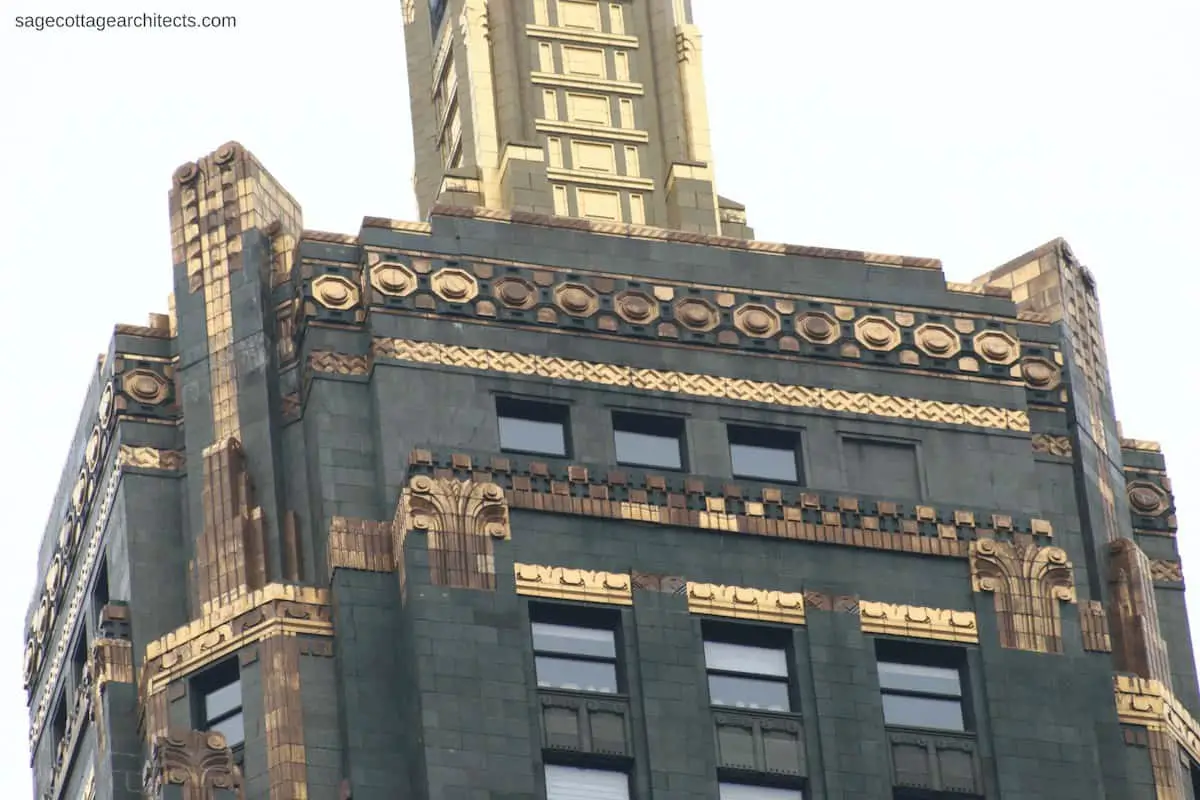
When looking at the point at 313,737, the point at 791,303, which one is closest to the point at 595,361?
the point at 791,303

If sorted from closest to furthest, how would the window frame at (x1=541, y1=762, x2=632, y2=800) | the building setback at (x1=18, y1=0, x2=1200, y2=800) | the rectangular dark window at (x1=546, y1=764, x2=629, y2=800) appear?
the rectangular dark window at (x1=546, y1=764, x2=629, y2=800) → the window frame at (x1=541, y1=762, x2=632, y2=800) → the building setback at (x1=18, y1=0, x2=1200, y2=800)

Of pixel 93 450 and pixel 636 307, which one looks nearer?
pixel 636 307

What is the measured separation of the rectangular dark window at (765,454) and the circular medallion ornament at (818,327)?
243 cm

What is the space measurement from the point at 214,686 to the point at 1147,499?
22.1m

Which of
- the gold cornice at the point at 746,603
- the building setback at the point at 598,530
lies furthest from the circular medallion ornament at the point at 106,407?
the gold cornice at the point at 746,603

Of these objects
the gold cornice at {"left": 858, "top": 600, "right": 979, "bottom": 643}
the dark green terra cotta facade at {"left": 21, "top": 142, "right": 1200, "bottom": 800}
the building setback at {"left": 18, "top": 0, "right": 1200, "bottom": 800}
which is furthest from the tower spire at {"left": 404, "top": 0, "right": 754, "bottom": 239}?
the gold cornice at {"left": 858, "top": 600, "right": 979, "bottom": 643}

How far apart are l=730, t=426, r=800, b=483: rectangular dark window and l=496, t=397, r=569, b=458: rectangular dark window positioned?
3.71 metres

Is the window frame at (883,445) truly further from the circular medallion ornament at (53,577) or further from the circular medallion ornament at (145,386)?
the circular medallion ornament at (53,577)

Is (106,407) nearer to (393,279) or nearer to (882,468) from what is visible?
(393,279)

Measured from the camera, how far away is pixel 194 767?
92688 millimetres

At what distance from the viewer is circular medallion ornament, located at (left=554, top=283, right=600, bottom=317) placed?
3925 inches

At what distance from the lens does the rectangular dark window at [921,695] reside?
9594 centimetres

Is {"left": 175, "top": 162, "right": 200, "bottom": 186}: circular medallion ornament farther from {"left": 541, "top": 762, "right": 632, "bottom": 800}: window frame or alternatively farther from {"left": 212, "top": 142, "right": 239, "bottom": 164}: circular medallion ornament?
{"left": 541, "top": 762, "right": 632, "bottom": 800}: window frame

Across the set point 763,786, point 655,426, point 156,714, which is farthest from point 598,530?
point 156,714
